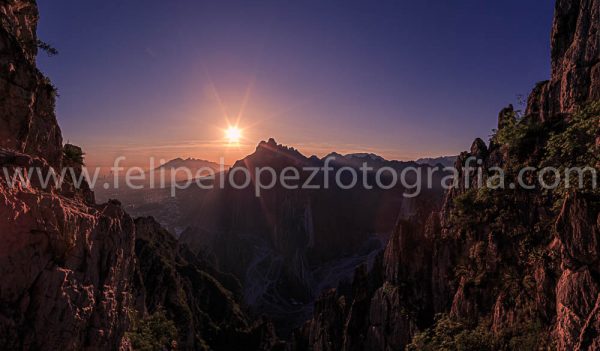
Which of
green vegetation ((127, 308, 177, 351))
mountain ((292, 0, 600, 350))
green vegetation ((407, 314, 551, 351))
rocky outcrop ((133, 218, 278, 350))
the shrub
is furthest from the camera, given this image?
rocky outcrop ((133, 218, 278, 350))

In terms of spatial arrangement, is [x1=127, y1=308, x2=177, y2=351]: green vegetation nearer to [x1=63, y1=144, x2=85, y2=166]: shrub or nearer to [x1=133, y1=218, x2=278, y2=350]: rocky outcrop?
[x1=133, y1=218, x2=278, y2=350]: rocky outcrop

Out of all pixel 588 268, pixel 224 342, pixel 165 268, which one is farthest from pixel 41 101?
pixel 224 342

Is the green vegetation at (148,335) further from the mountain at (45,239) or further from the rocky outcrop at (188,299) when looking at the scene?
the rocky outcrop at (188,299)

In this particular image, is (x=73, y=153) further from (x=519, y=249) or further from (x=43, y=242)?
(x=519, y=249)

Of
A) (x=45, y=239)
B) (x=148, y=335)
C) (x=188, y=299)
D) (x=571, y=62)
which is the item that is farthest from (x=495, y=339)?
(x=188, y=299)

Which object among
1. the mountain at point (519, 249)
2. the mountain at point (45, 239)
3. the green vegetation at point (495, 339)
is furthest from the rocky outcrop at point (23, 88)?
the mountain at point (519, 249)

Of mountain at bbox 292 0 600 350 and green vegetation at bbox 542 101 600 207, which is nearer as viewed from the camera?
mountain at bbox 292 0 600 350

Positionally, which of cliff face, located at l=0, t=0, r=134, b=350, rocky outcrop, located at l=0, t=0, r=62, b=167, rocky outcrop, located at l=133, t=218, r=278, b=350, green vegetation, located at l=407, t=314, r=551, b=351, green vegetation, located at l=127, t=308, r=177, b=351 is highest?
rocky outcrop, located at l=0, t=0, r=62, b=167

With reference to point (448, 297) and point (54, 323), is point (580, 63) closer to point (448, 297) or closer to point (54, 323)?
point (448, 297)

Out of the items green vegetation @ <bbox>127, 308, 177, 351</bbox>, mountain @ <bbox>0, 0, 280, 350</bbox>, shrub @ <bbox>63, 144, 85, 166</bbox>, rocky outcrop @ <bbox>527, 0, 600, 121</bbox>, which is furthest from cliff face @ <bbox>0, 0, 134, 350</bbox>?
rocky outcrop @ <bbox>527, 0, 600, 121</bbox>
